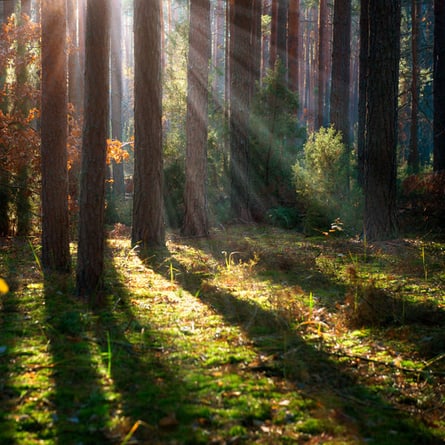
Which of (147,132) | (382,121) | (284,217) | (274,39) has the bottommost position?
(284,217)

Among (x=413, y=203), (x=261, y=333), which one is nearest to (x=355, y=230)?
(x=413, y=203)

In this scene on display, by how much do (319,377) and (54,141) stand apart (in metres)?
5.72

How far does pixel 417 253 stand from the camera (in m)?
10.4

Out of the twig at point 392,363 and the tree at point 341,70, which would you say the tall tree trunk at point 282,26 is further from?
the twig at point 392,363

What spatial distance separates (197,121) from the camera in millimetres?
13414

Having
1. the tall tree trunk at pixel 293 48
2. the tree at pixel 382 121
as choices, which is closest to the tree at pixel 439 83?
the tree at pixel 382 121

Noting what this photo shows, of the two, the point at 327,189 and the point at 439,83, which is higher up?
the point at 439,83

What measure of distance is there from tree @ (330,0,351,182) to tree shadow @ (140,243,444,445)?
14.7 metres

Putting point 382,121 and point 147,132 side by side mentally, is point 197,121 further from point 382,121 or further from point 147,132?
point 382,121

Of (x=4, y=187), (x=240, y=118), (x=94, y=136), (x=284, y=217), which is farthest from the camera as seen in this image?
(x=240, y=118)

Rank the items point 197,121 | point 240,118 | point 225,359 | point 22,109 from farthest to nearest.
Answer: point 240,118, point 22,109, point 197,121, point 225,359

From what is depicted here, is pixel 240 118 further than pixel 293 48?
No

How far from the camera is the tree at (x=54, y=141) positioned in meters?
8.78

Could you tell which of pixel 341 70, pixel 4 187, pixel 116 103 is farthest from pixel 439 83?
pixel 116 103
